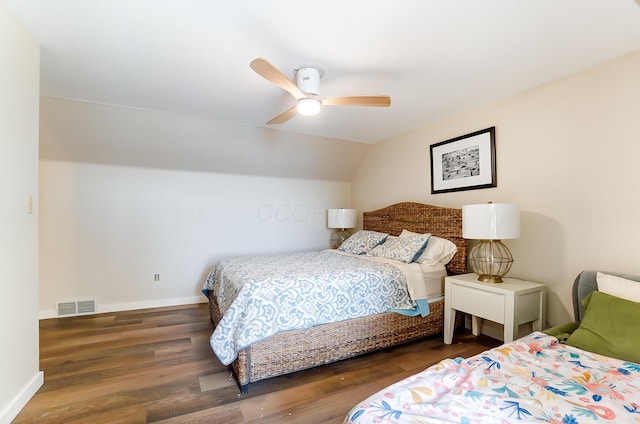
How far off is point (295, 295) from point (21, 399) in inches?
70.7

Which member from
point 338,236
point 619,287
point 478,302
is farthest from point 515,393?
point 338,236

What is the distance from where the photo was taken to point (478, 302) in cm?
239

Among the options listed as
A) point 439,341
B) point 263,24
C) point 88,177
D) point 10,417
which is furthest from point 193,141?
point 439,341

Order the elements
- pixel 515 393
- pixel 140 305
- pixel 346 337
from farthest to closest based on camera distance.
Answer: pixel 140 305, pixel 346 337, pixel 515 393

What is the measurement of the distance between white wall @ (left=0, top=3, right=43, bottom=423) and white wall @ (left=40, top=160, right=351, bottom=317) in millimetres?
1786

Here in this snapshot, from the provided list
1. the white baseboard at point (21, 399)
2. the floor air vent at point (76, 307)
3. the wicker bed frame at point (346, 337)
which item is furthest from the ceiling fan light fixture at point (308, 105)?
the floor air vent at point (76, 307)

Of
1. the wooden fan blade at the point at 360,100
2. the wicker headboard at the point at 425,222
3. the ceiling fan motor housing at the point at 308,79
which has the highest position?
the ceiling fan motor housing at the point at 308,79

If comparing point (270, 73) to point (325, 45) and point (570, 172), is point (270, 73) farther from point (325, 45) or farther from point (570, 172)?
point (570, 172)

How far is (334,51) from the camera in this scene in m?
1.97

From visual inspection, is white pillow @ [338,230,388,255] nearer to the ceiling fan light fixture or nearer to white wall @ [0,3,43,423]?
the ceiling fan light fixture

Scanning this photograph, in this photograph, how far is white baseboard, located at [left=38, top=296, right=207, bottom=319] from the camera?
3334 mm

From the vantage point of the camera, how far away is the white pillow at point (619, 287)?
5.28 feet

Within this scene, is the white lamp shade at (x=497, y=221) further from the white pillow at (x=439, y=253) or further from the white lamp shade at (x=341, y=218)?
the white lamp shade at (x=341, y=218)

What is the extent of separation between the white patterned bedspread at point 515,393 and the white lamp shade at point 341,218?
315cm
